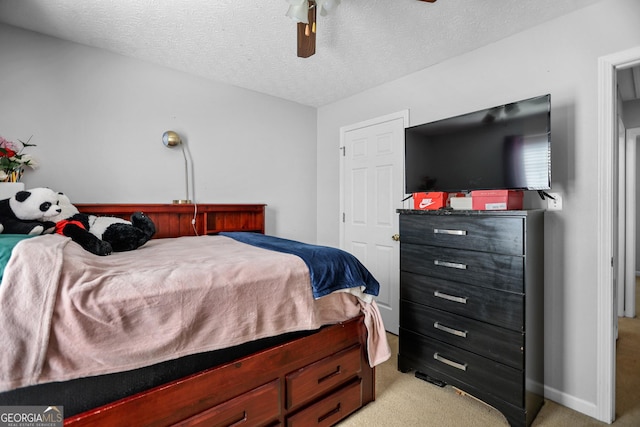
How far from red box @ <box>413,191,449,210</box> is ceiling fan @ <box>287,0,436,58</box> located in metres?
1.19

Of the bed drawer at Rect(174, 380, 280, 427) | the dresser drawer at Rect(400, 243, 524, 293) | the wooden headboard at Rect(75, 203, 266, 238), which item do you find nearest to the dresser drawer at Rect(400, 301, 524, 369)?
the dresser drawer at Rect(400, 243, 524, 293)

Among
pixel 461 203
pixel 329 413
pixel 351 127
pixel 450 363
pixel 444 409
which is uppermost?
pixel 351 127

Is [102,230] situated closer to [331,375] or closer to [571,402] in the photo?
[331,375]

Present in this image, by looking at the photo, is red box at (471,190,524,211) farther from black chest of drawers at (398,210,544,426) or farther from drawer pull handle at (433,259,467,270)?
drawer pull handle at (433,259,467,270)

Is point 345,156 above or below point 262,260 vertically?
above

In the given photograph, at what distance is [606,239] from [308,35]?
2.11 metres

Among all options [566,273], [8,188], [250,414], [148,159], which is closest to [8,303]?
[250,414]

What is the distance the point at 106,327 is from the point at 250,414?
0.74 m

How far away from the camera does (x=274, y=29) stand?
84.4 inches

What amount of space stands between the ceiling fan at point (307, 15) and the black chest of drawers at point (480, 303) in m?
1.27

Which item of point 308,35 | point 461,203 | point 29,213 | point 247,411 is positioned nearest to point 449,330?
point 461,203

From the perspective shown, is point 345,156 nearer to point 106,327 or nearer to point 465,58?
point 465,58

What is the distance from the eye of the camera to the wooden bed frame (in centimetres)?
112

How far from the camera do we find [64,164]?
2.36m
